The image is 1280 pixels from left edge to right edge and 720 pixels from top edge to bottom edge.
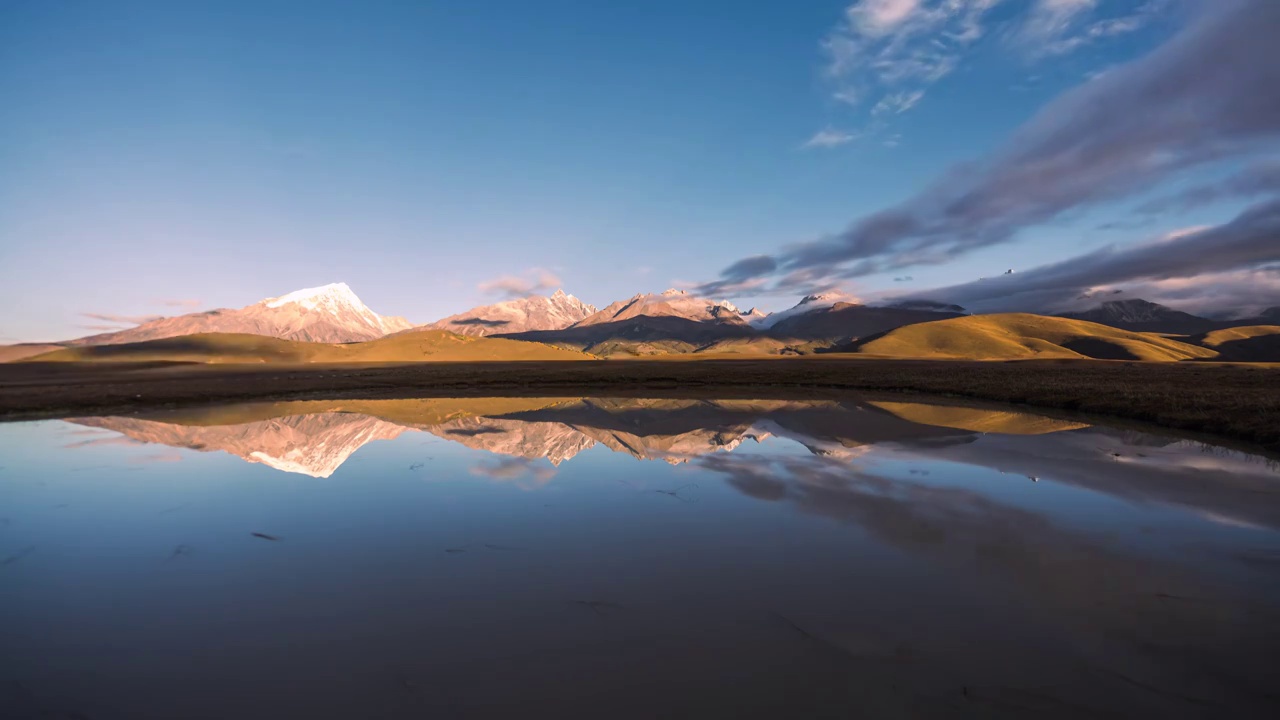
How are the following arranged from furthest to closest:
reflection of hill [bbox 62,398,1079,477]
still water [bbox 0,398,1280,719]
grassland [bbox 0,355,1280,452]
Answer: grassland [bbox 0,355,1280,452] < reflection of hill [bbox 62,398,1079,477] < still water [bbox 0,398,1280,719]

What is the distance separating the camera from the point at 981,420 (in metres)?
32.0

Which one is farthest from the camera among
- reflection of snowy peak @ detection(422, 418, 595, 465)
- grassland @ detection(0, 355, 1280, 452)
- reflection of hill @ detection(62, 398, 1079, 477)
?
grassland @ detection(0, 355, 1280, 452)

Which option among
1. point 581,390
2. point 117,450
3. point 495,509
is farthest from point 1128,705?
point 581,390

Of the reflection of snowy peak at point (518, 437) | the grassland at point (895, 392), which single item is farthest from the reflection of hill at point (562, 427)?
the grassland at point (895, 392)

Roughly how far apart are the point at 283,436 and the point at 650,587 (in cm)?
2808

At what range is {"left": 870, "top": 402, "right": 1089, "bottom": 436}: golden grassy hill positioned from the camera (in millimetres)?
28078

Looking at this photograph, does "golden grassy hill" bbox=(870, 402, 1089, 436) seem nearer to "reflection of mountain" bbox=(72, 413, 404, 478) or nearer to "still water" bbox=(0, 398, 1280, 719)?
"still water" bbox=(0, 398, 1280, 719)

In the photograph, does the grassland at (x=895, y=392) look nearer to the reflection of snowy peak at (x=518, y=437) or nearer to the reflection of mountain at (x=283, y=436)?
the reflection of mountain at (x=283, y=436)

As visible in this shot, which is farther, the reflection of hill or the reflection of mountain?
the reflection of hill

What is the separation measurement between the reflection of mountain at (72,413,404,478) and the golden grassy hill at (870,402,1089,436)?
3138 cm

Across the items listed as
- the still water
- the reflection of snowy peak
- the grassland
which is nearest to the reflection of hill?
the reflection of snowy peak

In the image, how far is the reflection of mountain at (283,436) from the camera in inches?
892

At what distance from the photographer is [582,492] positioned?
1661 centimetres

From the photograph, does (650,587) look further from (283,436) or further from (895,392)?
(895,392)
